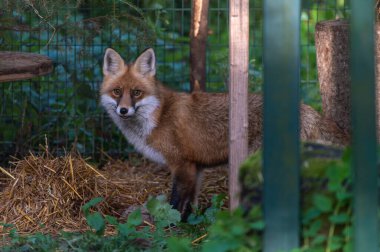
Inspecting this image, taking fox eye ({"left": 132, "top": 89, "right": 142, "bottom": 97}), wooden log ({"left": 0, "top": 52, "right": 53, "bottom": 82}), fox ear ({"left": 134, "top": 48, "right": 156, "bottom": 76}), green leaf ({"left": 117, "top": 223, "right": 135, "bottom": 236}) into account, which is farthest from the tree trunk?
green leaf ({"left": 117, "top": 223, "right": 135, "bottom": 236})

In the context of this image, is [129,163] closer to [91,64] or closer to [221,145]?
[91,64]

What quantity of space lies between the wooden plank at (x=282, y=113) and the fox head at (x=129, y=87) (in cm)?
322

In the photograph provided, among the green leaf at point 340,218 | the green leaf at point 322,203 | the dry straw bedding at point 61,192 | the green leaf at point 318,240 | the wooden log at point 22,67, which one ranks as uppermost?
the wooden log at point 22,67

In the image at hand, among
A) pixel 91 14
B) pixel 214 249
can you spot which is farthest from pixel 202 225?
pixel 91 14

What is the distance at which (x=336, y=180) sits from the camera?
3477mm

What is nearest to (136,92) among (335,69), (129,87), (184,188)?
(129,87)

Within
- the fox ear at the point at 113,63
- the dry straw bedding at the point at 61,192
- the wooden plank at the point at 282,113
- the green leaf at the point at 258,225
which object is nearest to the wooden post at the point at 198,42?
the fox ear at the point at 113,63

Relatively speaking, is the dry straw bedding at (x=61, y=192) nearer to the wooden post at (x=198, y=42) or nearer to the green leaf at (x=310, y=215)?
the wooden post at (x=198, y=42)

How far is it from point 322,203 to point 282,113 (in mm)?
453

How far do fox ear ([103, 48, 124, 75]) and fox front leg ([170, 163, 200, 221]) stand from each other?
102 centimetres

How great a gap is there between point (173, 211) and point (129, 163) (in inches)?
103

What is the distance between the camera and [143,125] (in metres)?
6.55

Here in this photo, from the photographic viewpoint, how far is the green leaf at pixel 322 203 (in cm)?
346

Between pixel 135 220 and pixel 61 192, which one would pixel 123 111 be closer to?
pixel 61 192
